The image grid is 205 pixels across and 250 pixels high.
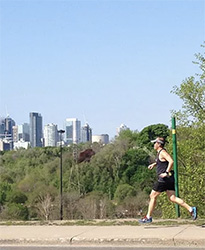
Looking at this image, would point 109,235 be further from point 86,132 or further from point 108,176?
point 86,132

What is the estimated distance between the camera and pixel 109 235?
980cm

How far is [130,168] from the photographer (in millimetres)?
57812

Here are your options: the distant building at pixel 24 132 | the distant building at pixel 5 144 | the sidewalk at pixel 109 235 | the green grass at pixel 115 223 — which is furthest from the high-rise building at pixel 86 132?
the sidewalk at pixel 109 235

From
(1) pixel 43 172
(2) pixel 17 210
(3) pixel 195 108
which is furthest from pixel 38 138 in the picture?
(3) pixel 195 108

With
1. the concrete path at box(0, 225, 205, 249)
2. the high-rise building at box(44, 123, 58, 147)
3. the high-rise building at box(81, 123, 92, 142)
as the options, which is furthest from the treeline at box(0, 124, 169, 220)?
the concrete path at box(0, 225, 205, 249)

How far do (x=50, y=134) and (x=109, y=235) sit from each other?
274ft

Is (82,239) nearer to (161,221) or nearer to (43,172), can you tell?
(161,221)

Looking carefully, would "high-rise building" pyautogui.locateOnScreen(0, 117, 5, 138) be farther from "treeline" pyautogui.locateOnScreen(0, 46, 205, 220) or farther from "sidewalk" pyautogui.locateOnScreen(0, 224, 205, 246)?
"sidewalk" pyautogui.locateOnScreen(0, 224, 205, 246)

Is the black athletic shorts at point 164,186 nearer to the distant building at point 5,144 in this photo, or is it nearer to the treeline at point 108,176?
the treeline at point 108,176

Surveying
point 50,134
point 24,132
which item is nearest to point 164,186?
point 50,134

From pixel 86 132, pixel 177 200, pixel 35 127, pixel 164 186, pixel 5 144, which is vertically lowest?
pixel 177 200

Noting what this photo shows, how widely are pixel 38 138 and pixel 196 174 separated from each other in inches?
2887

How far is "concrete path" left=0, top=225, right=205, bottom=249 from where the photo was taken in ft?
30.3

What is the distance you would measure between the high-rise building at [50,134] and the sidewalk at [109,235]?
75778 millimetres
